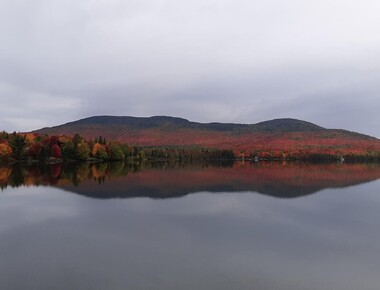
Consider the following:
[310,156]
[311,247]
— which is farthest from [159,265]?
[310,156]

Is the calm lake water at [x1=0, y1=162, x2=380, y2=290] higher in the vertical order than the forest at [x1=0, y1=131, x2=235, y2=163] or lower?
lower

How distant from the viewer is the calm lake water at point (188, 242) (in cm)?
1087

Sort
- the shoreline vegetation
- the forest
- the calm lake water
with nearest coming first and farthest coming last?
1. the calm lake water
2. the forest
3. the shoreline vegetation

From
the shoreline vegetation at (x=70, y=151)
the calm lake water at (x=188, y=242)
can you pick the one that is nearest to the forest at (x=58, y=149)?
the shoreline vegetation at (x=70, y=151)

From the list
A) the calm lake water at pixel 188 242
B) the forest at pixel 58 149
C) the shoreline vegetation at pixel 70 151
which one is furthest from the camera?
the shoreline vegetation at pixel 70 151

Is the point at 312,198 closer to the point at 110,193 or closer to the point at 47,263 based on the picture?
the point at 110,193

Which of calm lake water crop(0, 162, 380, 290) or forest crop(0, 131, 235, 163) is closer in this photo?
calm lake water crop(0, 162, 380, 290)

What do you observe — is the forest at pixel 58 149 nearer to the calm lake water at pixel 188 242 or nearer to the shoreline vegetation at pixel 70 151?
the shoreline vegetation at pixel 70 151

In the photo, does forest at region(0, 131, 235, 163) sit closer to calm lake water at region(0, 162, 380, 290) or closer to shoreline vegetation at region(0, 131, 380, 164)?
shoreline vegetation at region(0, 131, 380, 164)

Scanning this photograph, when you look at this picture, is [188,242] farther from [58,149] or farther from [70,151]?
[58,149]

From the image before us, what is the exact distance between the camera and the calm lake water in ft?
35.7

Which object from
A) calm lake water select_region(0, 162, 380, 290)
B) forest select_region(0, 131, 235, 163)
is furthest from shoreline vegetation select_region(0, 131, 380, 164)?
calm lake water select_region(0, 162, 380, 290)

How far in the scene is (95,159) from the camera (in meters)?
93.2

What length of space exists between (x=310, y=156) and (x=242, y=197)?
11952cm
